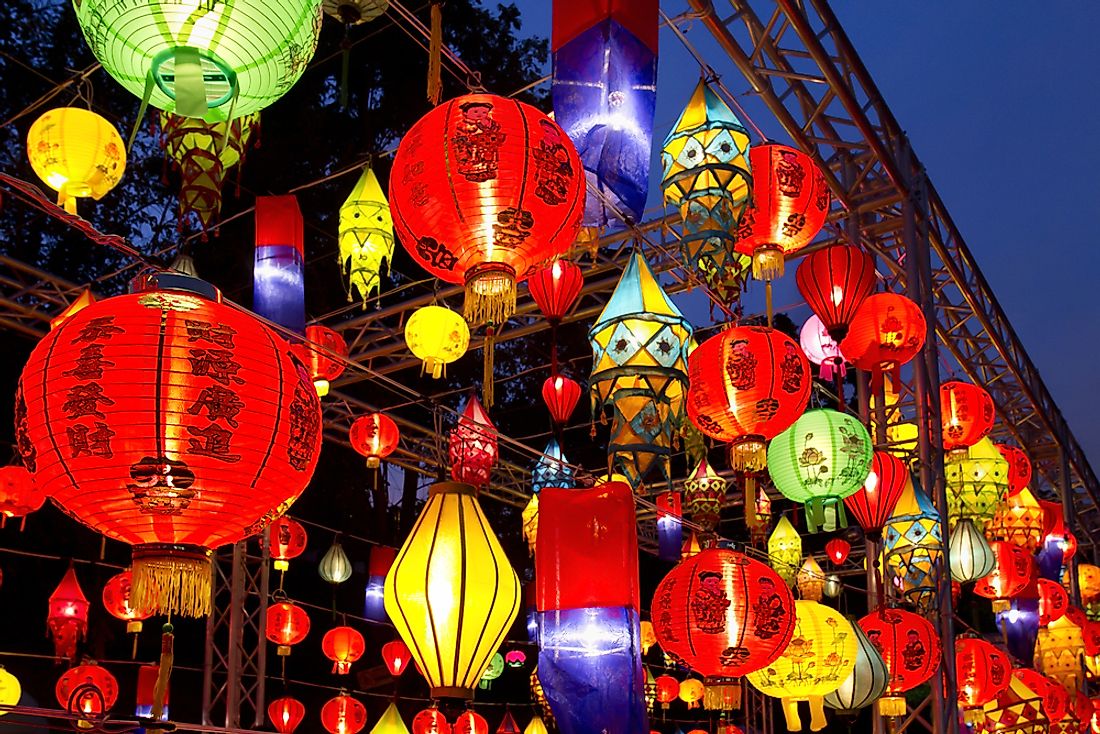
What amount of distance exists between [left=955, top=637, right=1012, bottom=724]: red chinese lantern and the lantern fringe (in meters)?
5.73

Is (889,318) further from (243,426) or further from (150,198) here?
(150,198)

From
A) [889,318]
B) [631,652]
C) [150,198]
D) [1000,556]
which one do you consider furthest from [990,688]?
[150,198]

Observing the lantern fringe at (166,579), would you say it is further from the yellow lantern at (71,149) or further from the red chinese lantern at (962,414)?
Answer: the red chinese lantern at (962,414)

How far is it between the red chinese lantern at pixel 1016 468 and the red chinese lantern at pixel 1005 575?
399 millimetres

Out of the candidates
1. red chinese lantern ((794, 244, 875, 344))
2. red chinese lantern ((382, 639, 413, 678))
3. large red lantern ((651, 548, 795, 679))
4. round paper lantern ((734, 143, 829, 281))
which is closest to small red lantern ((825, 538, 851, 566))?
red chinese lantern ((382, 639, 413, 678))

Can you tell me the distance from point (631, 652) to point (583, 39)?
5.78ft

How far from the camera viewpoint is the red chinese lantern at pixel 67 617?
673cm

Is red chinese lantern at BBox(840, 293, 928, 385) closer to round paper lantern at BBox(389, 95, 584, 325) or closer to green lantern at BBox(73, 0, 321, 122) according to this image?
round paper lantern at BBox(389, 95, 584, 325)

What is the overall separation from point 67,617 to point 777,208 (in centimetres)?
507

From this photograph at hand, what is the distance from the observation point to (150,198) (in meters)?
8.87

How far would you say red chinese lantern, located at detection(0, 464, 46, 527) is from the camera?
6.23 m

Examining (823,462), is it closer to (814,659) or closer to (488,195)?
(814,659)

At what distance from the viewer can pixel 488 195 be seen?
2.59 m

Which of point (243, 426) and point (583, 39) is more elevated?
point (583, 39)
